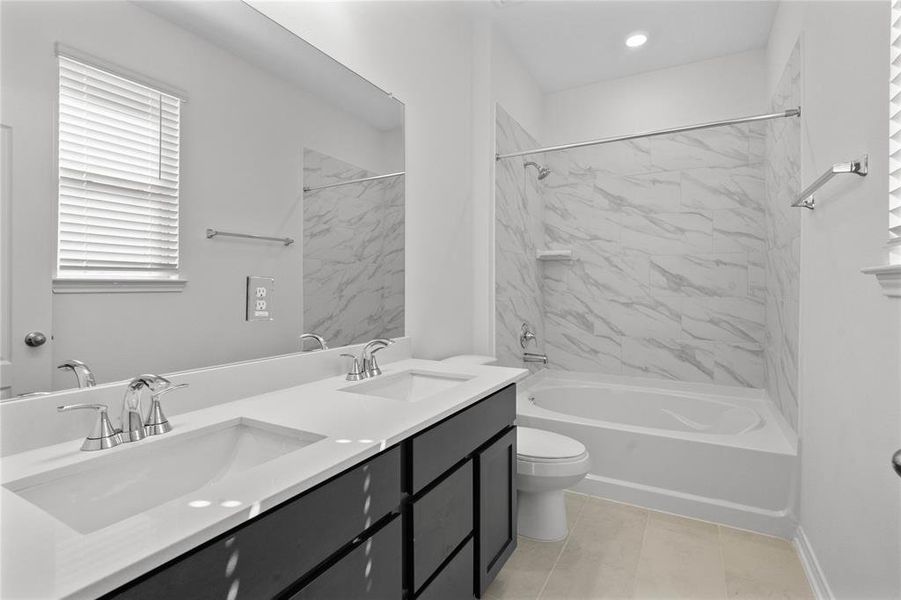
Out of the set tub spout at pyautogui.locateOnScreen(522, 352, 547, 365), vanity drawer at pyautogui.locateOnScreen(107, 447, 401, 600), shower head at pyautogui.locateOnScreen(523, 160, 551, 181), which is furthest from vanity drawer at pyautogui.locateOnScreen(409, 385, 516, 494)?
shower head at pyautogui.locateOnScreen(523, 160, 551, 181)

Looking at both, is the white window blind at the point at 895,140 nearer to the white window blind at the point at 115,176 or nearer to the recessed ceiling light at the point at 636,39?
Result: the white window blind at the point at 115,176

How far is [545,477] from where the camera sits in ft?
6.41

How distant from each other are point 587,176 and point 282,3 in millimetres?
2601

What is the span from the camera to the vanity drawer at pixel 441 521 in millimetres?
1175

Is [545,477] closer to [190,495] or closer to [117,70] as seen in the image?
[190,495]

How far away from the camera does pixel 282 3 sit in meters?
1.50

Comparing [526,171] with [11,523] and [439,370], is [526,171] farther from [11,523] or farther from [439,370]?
[11,523]

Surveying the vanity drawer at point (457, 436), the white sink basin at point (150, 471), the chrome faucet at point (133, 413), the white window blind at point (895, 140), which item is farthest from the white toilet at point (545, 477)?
the chrome faucet at point (133, 413)

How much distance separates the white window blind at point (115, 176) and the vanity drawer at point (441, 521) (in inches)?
35.1

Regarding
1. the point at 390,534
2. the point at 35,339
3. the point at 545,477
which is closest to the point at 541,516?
the point at 545,477

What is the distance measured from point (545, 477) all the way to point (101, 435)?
62.1 inches

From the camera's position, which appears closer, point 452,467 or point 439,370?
point 452,467

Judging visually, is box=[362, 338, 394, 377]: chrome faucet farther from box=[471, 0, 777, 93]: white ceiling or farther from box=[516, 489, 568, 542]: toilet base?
box=[471, 0, 777, 93]: white ceiling

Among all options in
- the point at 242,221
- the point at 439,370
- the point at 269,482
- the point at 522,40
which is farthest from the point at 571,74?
the point at 269,482
